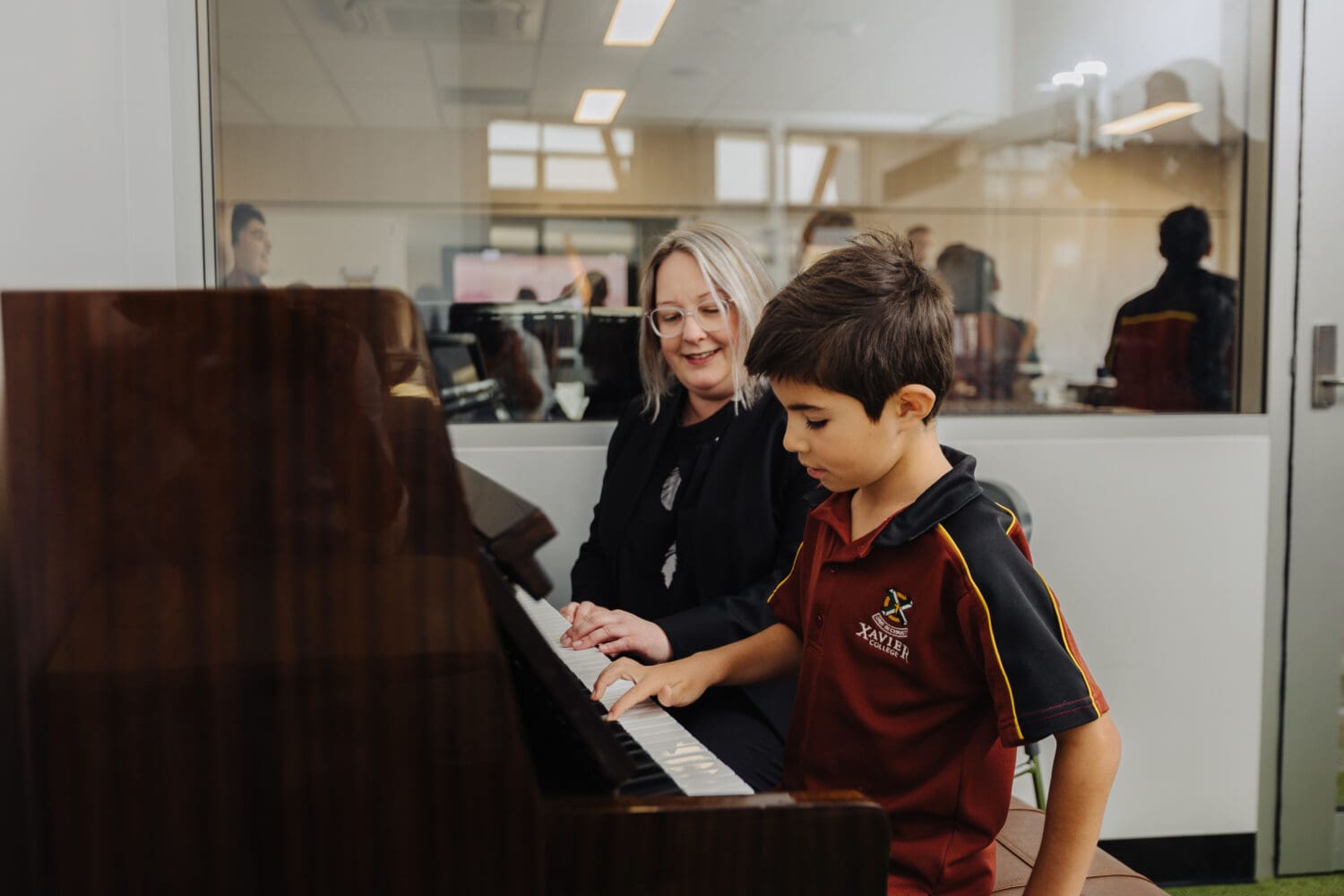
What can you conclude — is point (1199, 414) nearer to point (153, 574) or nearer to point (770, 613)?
point (770, 613)

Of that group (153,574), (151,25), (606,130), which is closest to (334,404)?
(153,574)

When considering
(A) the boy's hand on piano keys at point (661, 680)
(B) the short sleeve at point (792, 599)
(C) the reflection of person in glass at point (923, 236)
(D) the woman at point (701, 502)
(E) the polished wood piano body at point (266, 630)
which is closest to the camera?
(E) the polished wood piano body at point (266, 630)

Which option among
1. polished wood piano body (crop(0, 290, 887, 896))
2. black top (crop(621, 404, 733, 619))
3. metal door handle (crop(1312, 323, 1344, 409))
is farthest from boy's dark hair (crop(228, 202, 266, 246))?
metal door handle (crop(1312, 323, 1344, 409))

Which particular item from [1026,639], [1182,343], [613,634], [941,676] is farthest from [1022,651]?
[1182,343]

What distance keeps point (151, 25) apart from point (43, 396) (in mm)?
1580

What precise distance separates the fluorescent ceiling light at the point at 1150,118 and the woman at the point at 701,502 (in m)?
1.27

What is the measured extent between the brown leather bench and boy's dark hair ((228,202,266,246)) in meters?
1.84

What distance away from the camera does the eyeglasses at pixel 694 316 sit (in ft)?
6.06

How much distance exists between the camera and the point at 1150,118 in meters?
2.54

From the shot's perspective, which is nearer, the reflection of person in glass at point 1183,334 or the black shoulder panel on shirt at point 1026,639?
the black shoulder panel on shirt at point 1026,639

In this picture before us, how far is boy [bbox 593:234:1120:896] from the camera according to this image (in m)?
1.05

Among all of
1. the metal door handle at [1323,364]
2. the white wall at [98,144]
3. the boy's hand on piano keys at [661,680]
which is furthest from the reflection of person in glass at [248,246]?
the metal door handle at [1323,364]

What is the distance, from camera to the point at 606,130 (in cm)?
348

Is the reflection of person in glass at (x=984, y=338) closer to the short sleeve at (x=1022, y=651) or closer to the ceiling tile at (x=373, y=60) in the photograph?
the ceiling tile at (x=373, y=60)
